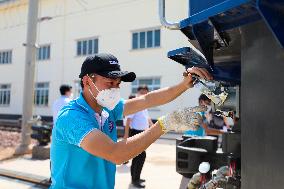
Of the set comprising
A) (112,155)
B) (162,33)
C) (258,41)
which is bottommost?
(112,155)

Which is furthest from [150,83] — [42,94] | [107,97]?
[107,97]

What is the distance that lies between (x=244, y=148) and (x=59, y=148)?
1.09 metres

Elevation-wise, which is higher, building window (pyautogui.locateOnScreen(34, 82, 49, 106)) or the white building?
the white building

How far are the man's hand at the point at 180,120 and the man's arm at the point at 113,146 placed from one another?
107mm

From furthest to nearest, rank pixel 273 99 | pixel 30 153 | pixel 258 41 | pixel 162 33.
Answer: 1. pixel 162 33
2. pixel 30 153
3. pixel 258 41
4. pixel 273 99

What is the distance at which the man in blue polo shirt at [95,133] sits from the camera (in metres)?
1.98

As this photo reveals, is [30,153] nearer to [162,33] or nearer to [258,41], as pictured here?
[258,41]

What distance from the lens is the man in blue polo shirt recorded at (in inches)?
77.9

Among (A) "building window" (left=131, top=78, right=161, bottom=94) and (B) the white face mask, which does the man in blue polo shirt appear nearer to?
(B) the white face mask

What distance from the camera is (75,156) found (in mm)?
2133

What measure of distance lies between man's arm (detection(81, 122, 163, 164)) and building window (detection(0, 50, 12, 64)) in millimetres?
23469

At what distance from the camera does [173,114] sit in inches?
84.4

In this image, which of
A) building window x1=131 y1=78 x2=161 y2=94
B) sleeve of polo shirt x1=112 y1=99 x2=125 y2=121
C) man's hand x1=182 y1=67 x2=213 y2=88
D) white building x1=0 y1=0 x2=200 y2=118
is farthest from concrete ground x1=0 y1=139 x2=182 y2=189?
building window x1=131 y1=78 x2=161 y2=94

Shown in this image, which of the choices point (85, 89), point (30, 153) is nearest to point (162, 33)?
point (30, 153)
